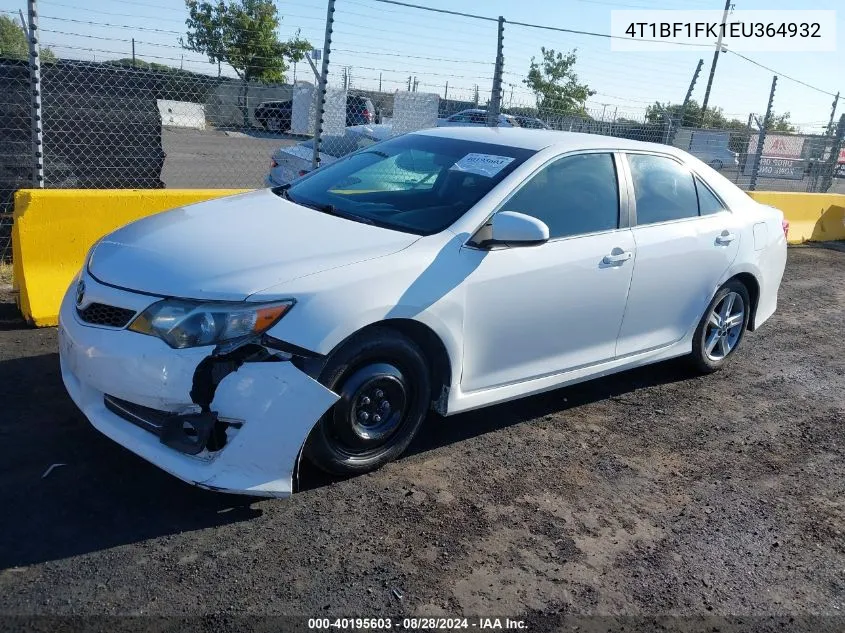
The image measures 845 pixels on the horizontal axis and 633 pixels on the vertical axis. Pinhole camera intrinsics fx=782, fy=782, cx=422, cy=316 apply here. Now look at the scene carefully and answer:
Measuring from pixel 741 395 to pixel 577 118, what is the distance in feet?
28.5

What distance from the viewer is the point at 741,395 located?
5.43 metres

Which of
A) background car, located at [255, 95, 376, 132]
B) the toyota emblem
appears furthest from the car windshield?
background car, located at [255, 95, 376, 132]

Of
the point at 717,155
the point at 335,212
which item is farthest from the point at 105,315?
the point at 717,155

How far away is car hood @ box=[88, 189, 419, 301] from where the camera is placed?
328 cm

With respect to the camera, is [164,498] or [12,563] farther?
[164,498]

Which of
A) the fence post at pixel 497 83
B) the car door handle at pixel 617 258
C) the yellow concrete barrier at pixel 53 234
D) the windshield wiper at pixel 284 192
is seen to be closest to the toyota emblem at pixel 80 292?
the windshield wiper at pixel 284 192

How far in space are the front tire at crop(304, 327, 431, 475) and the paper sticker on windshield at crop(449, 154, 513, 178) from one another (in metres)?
1.15

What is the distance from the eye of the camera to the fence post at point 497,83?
8477 millimetres

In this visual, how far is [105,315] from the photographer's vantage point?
134 inches

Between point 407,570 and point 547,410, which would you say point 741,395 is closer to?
point 547,410

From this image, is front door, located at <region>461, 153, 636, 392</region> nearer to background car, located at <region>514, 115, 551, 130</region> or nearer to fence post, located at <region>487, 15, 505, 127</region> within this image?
fence post, located at <region>487, 15, 505, 127</region>

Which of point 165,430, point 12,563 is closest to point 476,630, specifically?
point 165,430

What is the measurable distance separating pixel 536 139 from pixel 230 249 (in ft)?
6.64

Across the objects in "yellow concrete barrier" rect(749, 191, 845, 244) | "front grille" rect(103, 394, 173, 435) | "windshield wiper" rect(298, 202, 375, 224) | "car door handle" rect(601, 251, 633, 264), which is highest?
"windshield wiper" rect(298, 202, 375, 224)
